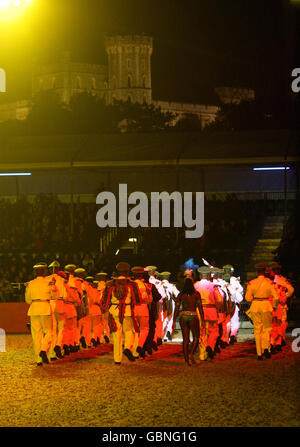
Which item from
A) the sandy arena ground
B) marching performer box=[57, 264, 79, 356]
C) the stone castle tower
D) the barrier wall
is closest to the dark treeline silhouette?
the stone castle tower

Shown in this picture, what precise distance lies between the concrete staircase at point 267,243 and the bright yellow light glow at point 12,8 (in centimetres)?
1495

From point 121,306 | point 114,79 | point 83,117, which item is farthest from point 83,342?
point 114,79

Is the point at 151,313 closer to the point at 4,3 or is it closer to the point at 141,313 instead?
the point at 141,313

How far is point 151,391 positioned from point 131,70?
119 meters

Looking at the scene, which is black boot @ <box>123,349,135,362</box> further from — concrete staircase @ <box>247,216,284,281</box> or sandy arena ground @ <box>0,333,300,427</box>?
concrete staircase @ <box>247,216,284,281</box>

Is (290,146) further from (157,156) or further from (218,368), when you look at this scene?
(218,368)

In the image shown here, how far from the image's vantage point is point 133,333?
15367 millimetres

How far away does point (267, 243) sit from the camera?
95.7ft

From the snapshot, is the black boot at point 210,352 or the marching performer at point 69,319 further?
the marching performer at point 69,319

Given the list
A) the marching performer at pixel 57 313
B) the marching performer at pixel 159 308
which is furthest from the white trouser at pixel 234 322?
the marching performer at pixel 57 313

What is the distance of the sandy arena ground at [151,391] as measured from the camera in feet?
32.7

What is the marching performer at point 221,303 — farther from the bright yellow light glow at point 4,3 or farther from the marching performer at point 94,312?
the bright yellow light glow at point 4,3
